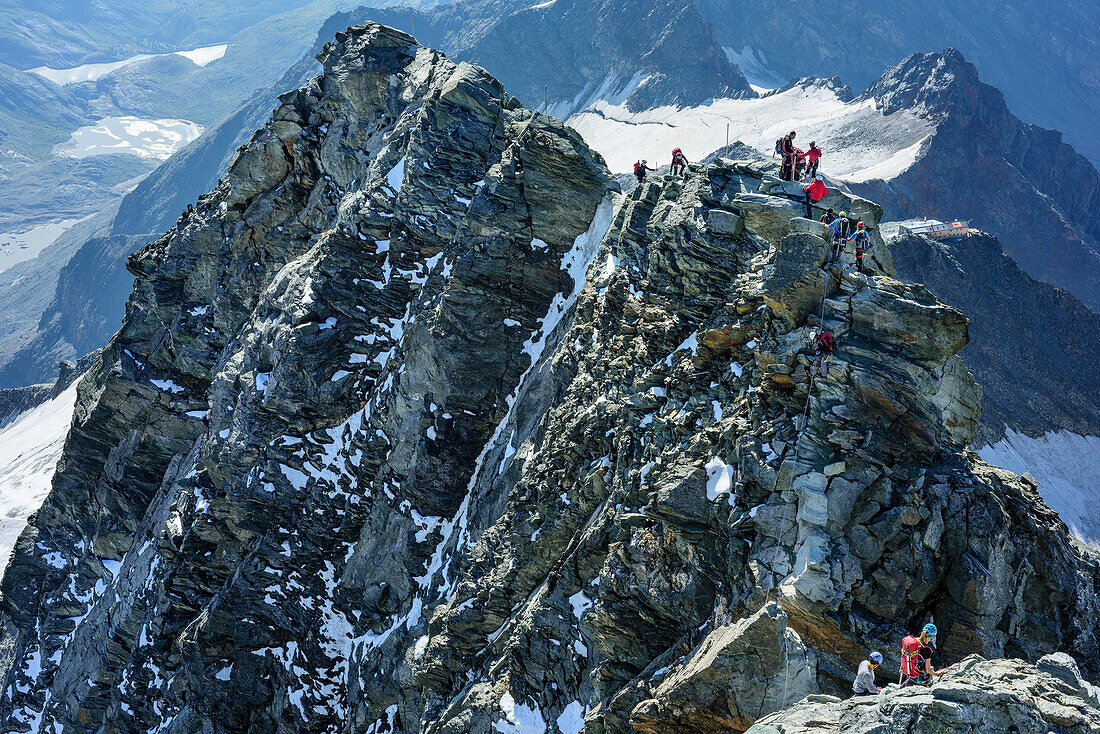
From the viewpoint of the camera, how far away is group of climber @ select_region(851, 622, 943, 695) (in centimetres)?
1577

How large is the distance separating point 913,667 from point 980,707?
80.9 inches

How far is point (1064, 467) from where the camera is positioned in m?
80.3

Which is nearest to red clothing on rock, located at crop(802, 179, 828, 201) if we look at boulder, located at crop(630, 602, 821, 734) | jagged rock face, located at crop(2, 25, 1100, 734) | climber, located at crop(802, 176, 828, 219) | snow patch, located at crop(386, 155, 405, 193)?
climber, located at crop(802, 176, 828, 219)

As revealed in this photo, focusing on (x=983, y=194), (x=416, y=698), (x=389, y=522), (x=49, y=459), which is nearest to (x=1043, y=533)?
(x=416, y=698)

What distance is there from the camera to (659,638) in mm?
23484

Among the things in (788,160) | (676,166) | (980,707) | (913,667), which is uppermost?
(788,160)

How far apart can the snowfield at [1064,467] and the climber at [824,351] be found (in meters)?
60.1

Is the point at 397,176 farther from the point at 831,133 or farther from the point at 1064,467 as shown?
the point at 831,133

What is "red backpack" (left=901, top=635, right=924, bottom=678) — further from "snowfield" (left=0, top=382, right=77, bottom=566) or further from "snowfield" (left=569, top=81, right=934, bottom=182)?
"snowfield" (left=569, top=81, right=934, bottom=182)

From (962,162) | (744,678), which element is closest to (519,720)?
(744,678)

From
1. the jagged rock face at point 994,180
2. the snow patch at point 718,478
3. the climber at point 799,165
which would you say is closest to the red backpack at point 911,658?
the snow patch at point 718,478

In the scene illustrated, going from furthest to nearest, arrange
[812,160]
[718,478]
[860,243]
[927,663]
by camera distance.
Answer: [812,160]
[860,243]
[718,478]
[927,663]

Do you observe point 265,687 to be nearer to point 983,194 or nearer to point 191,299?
point 191,299

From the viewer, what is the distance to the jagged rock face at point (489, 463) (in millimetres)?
19906
